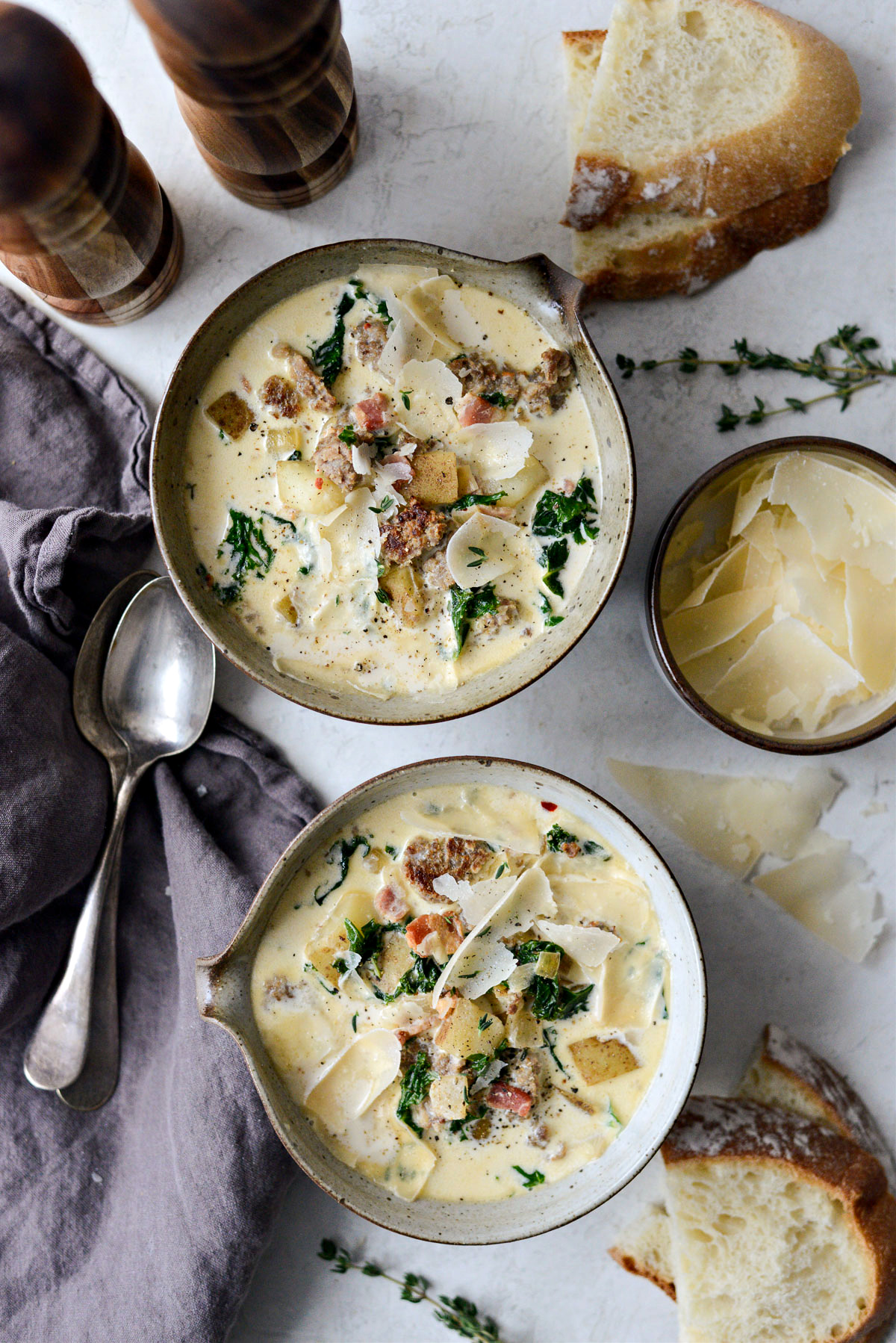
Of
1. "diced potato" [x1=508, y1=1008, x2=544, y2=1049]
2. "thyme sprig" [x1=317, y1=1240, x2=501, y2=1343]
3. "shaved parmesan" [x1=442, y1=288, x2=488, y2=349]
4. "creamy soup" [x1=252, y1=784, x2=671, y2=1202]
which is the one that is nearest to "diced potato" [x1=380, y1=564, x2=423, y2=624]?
"creamy soup" [x1=252, y1=784, x2=671, y2=1202]

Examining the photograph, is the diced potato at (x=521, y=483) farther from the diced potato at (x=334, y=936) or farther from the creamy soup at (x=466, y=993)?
the diced potato at (x=334, y=936)

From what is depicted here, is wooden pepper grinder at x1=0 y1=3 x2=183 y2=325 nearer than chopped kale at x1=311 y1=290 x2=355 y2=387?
Yes

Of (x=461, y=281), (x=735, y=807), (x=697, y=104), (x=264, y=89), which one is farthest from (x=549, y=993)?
(x=697, y=104)

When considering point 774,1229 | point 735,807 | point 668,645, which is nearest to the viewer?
point 668,645

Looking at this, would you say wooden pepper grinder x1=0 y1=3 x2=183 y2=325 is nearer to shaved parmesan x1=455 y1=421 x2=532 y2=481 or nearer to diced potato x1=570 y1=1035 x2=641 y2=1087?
shaved parmesan x1=455 y1=421 x2=532 y2=481

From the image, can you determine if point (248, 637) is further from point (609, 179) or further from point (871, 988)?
point (871, 988)

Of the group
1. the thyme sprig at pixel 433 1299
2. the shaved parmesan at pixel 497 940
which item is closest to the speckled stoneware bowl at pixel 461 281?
the shaved parmesan at pixel 497 940

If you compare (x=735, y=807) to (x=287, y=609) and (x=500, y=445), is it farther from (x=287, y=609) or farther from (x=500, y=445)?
(x=287, y=609)
